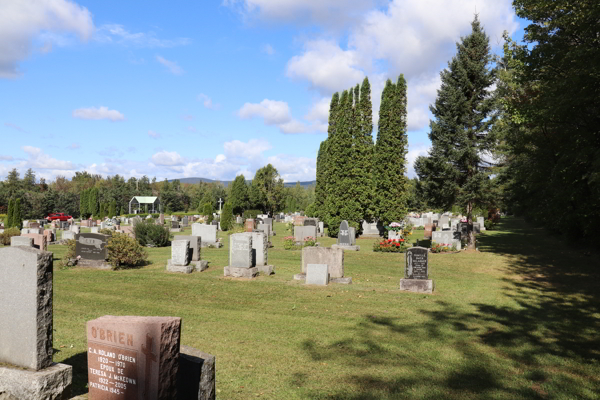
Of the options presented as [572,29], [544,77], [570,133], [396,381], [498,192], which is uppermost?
[572,29]

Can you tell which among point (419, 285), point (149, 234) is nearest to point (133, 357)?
point (419, 285)

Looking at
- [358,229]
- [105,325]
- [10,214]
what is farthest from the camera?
[10,214]

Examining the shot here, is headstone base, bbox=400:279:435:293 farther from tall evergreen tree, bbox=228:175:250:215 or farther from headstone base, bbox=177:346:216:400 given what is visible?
tall evergreen tree, bbox=228:175:250:215

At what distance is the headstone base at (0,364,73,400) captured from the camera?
471 centimetres

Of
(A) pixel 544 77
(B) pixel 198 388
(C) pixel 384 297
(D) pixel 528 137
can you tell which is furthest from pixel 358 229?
(B) pixel 198 388

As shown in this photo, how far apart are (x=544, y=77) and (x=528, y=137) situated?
9.77 ft

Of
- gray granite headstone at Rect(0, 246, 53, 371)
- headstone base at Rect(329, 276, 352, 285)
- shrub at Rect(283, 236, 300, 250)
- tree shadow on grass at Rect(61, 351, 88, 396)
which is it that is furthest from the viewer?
shrub at Rect(283, 236, 300, 250)

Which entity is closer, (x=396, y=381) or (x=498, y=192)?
(x=396, y=381)

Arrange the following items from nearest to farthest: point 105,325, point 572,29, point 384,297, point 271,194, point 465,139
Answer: point 105,325 < point 384,297 < point 572,29 < point 465,139 < point 271,194

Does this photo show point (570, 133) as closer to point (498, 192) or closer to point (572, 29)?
point (572, 29)

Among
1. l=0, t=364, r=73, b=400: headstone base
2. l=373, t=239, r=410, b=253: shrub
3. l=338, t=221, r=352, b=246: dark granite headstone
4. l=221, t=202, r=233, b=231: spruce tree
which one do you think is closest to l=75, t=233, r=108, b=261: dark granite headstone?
l=0, t=364, r=73, b=400: headstone base

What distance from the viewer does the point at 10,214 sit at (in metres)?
35.7

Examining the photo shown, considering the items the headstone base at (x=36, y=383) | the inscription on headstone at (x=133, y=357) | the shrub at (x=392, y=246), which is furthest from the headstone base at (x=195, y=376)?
the shrub at (x=392, y=246)

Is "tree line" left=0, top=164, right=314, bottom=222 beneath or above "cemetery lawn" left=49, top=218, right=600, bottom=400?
above
